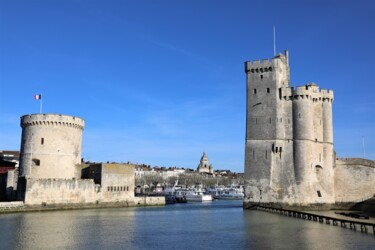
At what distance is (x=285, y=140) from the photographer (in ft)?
145

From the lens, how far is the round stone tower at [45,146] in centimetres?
4541

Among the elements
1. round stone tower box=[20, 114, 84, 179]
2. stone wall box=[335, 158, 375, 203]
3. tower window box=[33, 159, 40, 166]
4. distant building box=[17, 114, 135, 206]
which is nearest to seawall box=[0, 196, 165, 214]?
distant building box=[17, 114, 135, 206]

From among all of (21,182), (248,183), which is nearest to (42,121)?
(21,182)

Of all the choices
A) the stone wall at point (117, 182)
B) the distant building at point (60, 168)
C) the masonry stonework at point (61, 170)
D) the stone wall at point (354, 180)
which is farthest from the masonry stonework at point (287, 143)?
the distant building at point (60, 168)

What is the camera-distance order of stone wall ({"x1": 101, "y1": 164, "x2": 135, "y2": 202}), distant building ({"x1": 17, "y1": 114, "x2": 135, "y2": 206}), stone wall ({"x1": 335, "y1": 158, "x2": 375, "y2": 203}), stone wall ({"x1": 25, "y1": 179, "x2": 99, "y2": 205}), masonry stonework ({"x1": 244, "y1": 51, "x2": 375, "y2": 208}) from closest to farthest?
stone wall ({"x1": 25, "y1": 179, "x2": 99, "y2": 205})
distant building ({"x1": 17, "y1": 114, "x2": 135, "y2": 206})
masonry stonework ({"x1": 244, "y1": 51, "x2": 375, "y2": 208})
stone wall ({"x1": 335, "y1": 158, "x2": 375, "y2": 203})
stone wall ({"x1": 101, "y1": 164, "x2": 135, "y2": 202})

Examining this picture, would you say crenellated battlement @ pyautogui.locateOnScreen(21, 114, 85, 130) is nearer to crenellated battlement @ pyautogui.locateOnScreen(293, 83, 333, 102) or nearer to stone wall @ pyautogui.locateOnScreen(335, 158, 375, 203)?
crenellated battlement @ pyautogui.locateOnScreen(293, 83, 333, 102)

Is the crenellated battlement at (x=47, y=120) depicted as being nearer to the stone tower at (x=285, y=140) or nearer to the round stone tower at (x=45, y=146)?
the round stone tower at (x=45, y=146)

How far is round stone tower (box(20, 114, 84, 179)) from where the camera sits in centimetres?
4541

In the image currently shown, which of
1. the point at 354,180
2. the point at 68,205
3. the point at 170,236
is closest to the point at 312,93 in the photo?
the point at 354,180

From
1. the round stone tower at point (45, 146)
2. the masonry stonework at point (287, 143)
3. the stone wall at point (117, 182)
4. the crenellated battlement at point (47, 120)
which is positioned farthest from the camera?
the stone wall at point (117, 182)

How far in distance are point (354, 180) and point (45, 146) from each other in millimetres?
34717

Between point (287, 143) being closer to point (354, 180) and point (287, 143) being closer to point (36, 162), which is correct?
point (354, 180)

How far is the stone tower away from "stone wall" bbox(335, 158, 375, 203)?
3.95 feet

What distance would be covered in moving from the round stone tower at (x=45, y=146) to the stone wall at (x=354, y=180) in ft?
102
